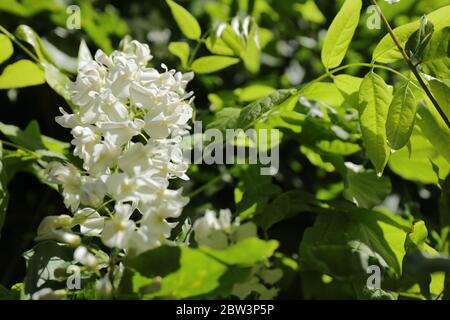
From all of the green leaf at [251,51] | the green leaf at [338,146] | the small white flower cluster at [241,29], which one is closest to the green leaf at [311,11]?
the green leaf at [251,51]

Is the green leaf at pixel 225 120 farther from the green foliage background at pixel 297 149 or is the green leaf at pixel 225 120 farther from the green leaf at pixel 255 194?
the green leaf at pixel 255 194

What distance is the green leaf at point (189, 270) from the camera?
759 mm

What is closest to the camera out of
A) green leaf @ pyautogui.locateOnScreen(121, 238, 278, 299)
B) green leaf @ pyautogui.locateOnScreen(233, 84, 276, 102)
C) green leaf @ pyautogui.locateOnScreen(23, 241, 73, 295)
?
green leaf @ pyautogui.locateOnScreen(121, 238, 278, 299)

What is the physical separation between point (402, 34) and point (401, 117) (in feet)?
0.52

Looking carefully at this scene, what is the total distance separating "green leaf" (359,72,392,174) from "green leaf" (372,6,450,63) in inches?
2.8

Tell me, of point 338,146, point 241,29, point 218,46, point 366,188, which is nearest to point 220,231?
point 366,188

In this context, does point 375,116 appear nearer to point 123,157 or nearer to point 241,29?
point 123,157

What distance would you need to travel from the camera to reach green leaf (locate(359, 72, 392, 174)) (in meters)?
1.03

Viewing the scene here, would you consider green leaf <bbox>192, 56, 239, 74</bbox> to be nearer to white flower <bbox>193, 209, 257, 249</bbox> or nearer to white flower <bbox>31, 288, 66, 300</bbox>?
white flower <bbox>193, 209, 257, 249</bbox>

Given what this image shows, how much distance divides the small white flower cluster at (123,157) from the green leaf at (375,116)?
271mm

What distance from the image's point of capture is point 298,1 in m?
1.88

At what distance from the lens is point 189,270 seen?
2.61 ft

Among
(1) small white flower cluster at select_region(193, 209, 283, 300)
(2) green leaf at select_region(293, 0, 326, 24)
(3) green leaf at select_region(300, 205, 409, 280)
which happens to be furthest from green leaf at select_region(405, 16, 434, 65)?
(2) green leaf at select_region(293, 0, 326, 24)

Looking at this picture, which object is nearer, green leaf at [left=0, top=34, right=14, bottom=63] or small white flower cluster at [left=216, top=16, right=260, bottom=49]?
green leaf at [left=0, top=34, right=14, bottom=63]
